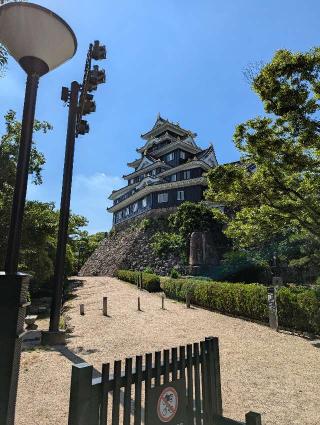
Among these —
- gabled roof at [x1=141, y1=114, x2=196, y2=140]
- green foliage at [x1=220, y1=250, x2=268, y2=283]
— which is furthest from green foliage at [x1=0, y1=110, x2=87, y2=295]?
gabled roof at [x1=141, y1=114, x2=196, y2=140]

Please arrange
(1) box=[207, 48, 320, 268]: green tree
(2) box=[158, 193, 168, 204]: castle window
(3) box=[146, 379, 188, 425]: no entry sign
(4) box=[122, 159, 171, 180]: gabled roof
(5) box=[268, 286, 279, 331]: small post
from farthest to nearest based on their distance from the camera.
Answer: (4) box=[122, 159, 171, 180]: gabled roof → (2) box=[158, 193, 168, 204]: castle window → (5) box=[268, 286, 279, 331]: small post → (1) box=[207, 48, 320, 268]: green tree → (3) box=[146, 379, 188, 425]: no entry sign

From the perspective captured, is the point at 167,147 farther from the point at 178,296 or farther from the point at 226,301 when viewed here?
the point at 226,301

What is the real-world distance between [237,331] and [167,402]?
10.1 metres

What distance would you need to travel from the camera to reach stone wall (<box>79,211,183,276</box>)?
116 feet

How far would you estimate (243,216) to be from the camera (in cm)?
1358

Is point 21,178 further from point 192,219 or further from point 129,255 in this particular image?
point 129,255

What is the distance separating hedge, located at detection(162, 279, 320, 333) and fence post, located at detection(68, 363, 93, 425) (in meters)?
10.9

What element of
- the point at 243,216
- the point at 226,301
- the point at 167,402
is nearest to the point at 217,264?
the point at 226,301

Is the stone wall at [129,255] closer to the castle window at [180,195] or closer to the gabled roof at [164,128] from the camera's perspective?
the castle window at [180,195]

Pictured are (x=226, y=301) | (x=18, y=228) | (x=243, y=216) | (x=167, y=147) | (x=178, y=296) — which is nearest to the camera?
(x=18, y=228)

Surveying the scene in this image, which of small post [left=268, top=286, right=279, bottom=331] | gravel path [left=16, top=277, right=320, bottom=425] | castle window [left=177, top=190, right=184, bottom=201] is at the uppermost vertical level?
castle window [left=177, top=190, right=184, bottom=201]

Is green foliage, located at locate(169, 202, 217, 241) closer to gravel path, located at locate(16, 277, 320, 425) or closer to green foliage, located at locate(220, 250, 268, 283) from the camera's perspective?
green foliage, located at locate(220, 250, 268, 283)

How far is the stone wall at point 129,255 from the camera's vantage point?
35219 mm

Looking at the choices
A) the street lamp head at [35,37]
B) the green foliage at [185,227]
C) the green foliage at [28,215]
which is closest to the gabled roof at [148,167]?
the green foliage at [185,227]
